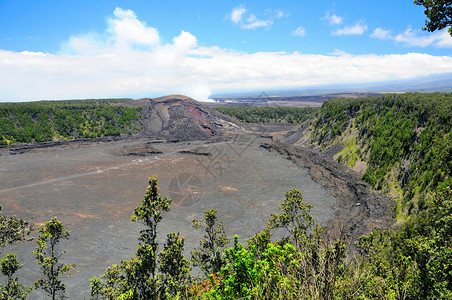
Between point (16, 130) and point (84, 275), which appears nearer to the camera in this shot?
point (84, 275)

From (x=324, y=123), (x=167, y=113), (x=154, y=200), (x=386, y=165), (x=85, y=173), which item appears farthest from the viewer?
(x=167, y=113)

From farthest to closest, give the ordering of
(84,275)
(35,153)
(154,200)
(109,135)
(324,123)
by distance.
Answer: (109,135), (324,123), (35,153), (84,275), (154,200)

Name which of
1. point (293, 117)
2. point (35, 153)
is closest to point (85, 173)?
point (35, 153)

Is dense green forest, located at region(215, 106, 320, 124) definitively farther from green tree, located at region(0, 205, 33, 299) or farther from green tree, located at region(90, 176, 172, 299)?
green tree, located at region(0, 205, 33, 299)

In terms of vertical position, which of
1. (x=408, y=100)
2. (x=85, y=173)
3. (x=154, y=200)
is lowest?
(x=85, y=173)

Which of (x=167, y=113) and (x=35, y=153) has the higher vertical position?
(x=167, y=113)

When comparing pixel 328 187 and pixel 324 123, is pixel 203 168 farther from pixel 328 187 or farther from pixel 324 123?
pixel 324 123

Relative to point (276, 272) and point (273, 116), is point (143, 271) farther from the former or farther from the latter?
point (273, 116)

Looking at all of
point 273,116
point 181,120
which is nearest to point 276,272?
point 181,120
